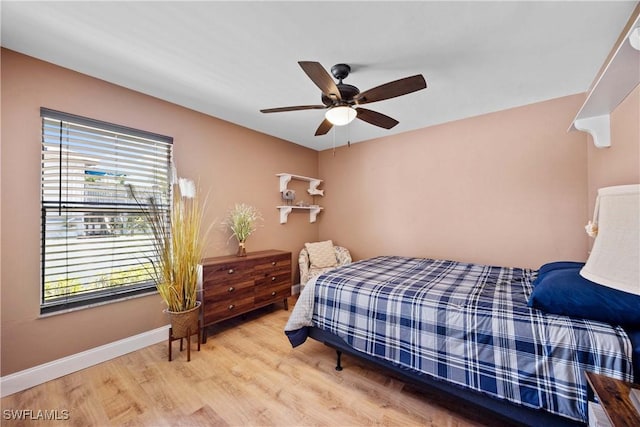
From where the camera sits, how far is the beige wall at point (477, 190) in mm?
2551

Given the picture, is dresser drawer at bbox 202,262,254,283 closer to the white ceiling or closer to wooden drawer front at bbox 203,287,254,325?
wooden drawer front at bbox 203,287,254,325

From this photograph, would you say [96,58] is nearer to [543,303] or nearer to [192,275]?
[192,275]

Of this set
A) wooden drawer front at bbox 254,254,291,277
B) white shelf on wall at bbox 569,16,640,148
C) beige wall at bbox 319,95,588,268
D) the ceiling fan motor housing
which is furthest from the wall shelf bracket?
wooden drawer front at bbox 254,254,291,277

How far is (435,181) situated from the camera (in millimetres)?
3340

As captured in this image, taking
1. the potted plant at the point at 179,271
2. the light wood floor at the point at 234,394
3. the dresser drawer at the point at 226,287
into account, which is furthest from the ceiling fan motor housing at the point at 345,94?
the light wood floor at the point at 234,394

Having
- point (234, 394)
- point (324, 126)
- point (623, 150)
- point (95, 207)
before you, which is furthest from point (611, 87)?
point (95, 207)

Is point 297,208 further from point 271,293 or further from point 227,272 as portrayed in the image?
point 227,272

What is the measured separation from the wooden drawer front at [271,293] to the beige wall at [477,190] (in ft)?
4.40

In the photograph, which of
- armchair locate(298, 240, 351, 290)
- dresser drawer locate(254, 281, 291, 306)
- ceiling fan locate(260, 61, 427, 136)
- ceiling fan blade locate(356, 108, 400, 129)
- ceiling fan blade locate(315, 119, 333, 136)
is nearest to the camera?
ceiling fan locate(260, 61, 427, 136)

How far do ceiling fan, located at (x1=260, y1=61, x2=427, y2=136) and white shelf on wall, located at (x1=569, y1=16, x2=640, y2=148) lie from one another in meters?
0.85

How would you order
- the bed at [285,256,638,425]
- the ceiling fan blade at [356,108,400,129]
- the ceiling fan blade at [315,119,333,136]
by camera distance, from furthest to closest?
1. the ceiling fan blade at [315,119,333,136]
2. the ceiling fan blade at [356,108,400,129]
3. the bed at [285,256,638,425]

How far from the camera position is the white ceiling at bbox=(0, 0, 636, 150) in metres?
1.50

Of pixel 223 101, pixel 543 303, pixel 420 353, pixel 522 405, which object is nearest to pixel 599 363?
pixel 543 303

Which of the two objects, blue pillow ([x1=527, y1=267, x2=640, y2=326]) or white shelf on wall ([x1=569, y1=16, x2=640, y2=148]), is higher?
white shelf on wall ([x1=569, y1=16, x2=640, y2=148])
